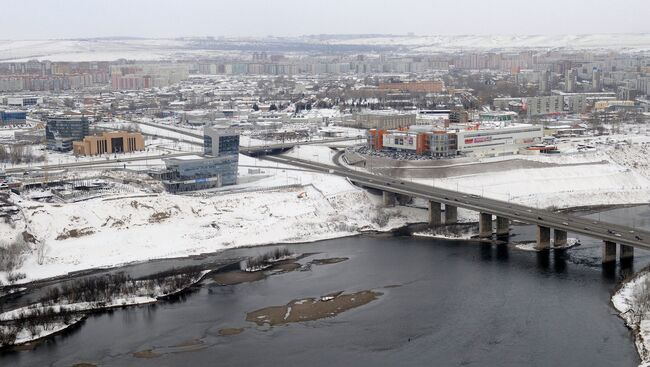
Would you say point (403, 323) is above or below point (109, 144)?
below

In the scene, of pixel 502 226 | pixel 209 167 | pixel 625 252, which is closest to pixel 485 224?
pixel 502 226

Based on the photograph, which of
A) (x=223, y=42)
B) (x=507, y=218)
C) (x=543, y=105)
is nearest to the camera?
(x=507, y=218)

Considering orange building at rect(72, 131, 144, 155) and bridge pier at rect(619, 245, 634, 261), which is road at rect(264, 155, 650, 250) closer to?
bridge pier at rect(619, 245, 634, 261)

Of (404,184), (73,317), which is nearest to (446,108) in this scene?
(404,184)

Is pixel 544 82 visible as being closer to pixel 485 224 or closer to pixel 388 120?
pixel 388 120

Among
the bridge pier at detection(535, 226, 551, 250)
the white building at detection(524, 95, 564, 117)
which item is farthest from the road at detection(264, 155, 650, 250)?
the white building at detection(524, 95, 564, 117)

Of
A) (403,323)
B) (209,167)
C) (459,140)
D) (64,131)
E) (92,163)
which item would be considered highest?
(64,131)

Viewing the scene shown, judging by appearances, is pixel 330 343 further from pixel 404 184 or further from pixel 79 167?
pixel 79 167
